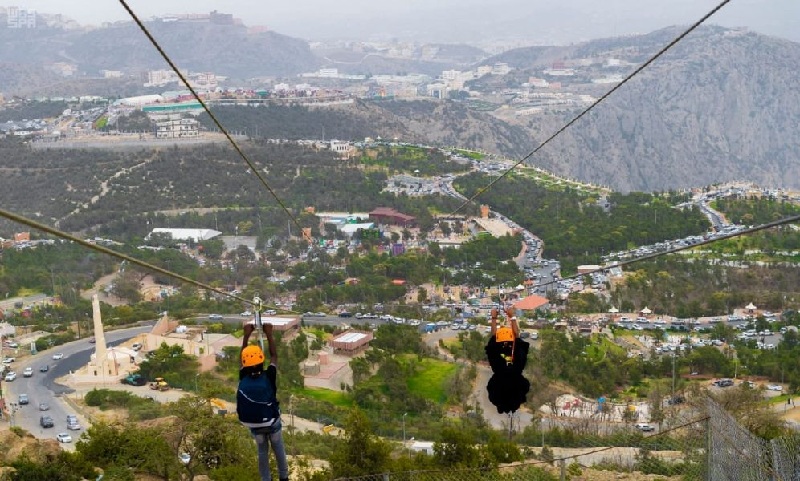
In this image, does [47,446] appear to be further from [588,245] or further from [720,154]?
[720,154]

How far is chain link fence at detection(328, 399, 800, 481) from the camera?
17.3ft

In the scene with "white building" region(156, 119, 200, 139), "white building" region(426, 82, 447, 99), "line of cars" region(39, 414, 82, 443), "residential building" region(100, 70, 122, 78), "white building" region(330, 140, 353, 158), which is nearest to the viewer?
"line of cars" region(39, 414, 82, 443)

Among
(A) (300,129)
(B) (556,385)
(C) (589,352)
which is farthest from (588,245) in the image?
(A) (300,129)

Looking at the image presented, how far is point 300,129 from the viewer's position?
200ft

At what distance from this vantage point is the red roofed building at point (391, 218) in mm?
38656

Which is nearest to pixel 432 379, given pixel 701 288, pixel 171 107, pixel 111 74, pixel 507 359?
pixel 701 288

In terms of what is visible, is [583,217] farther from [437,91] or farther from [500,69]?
[500,69]

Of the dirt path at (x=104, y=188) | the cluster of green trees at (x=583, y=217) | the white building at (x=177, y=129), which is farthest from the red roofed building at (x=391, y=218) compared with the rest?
the white building at (x=177, y=129)

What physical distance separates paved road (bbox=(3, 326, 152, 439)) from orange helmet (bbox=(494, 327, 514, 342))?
12171 millimetres

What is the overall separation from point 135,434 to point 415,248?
82.1 feet

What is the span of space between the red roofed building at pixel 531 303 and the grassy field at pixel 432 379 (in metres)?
6.42

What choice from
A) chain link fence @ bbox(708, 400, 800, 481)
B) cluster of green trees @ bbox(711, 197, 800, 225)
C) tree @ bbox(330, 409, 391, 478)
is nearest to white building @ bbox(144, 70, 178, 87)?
cluster of green trees @ bbox(711, 197, 800, 225)

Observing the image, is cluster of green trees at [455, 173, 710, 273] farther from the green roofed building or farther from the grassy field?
the green roofed building

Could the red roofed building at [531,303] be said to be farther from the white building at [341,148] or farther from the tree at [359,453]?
Result: the white building at [341,148]
